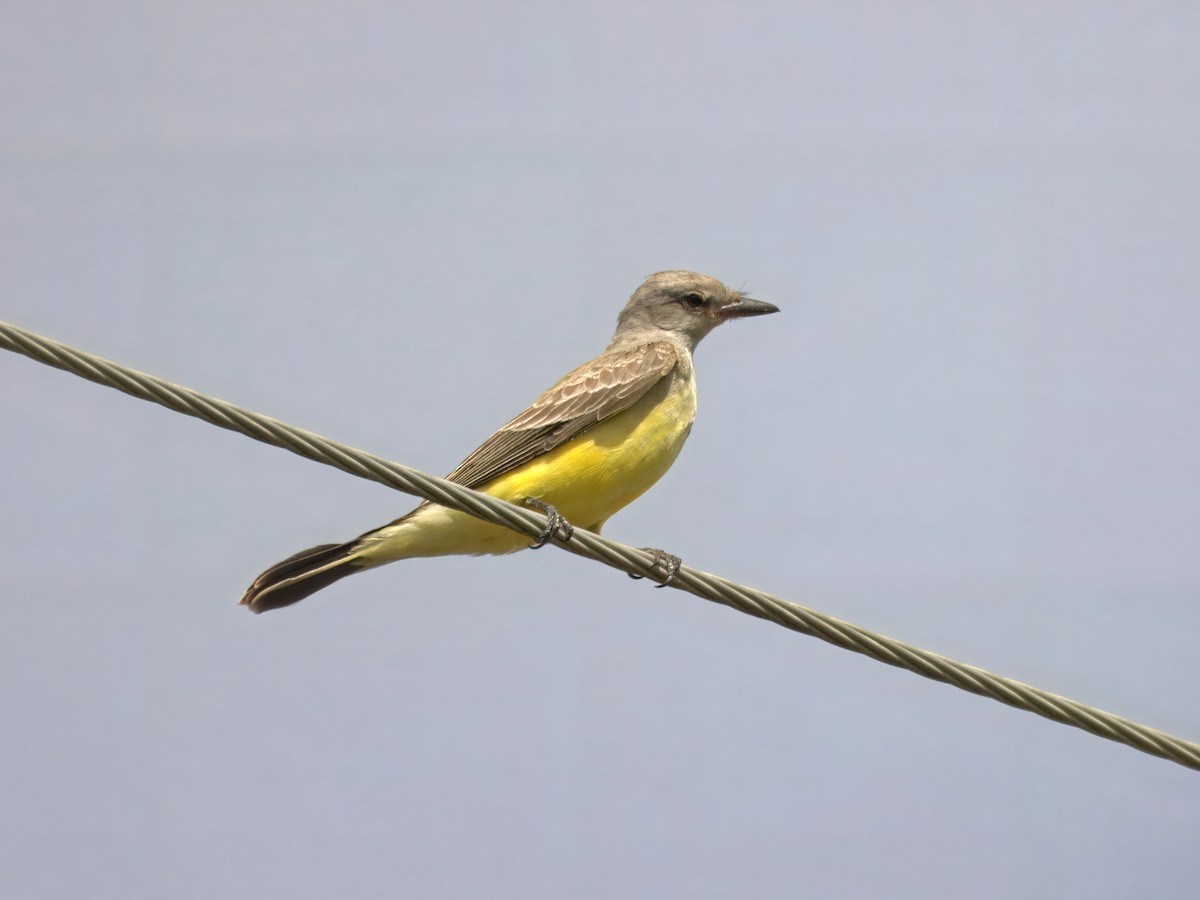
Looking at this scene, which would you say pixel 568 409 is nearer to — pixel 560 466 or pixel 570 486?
pixel 560 466

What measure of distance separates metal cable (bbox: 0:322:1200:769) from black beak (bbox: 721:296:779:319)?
3831mm

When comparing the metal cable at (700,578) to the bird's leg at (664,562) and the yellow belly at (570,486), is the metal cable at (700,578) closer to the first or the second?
the bird's leg at (664,562)

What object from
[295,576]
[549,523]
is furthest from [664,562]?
[295,576]

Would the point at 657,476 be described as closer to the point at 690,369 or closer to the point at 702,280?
the point at 690,369

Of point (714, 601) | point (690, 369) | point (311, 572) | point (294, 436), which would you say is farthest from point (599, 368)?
point (294, 436)

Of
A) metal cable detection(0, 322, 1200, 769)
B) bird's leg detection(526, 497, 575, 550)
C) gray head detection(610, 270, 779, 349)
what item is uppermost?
gray head detection(610, 270, 779, 349)

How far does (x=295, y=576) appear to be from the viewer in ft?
24.8

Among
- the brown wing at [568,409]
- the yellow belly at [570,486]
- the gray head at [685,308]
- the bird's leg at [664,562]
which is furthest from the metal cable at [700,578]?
the gray head at [685,308]

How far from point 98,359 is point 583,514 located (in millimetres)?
3206

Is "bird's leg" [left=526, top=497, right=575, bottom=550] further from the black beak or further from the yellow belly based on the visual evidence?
the black beak

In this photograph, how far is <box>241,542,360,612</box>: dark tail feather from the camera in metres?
7.53

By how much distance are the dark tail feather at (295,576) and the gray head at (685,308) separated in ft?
8.01

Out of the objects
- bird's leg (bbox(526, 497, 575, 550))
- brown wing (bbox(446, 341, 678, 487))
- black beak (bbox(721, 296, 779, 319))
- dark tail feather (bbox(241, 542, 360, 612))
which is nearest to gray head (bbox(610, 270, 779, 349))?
black beak (bbox(721, 296, 779, 319))

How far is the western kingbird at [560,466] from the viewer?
7434 mm
